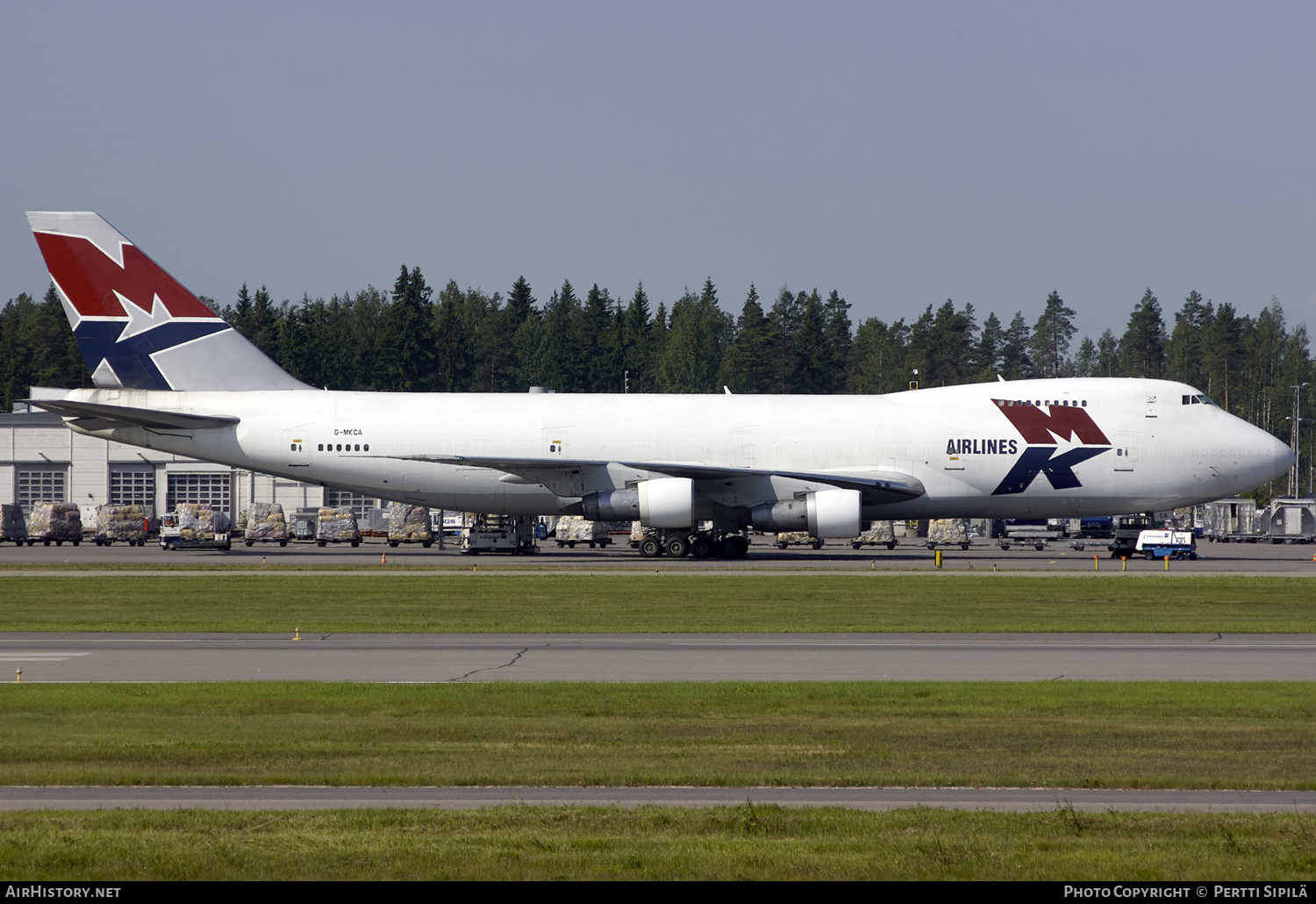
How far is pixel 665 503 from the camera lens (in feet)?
147

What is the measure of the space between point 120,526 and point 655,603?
49.1 meters

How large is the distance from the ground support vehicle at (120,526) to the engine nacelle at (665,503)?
1417 inches

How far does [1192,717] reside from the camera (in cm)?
1488

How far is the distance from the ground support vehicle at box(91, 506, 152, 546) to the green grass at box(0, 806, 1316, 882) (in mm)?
63714

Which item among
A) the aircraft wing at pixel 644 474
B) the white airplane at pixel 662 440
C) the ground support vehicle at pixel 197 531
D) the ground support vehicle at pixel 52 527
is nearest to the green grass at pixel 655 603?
the aircraft wing at pixel 644 474

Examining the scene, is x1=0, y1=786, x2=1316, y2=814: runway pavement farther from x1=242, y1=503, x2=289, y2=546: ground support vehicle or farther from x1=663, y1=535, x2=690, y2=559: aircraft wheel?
x1=242, y1=503, x2=289, y2=546: ground support vehicle

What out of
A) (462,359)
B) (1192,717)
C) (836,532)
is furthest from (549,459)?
(462,359)

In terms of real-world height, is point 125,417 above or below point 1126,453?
above

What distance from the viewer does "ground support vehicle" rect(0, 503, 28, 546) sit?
6869 centimetres

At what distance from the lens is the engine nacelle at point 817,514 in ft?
146

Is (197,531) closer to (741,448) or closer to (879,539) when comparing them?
(741,448)

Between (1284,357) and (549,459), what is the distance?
491 ft

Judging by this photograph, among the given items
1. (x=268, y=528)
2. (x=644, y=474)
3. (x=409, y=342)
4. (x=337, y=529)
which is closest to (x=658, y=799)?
(x=644, y=474)
